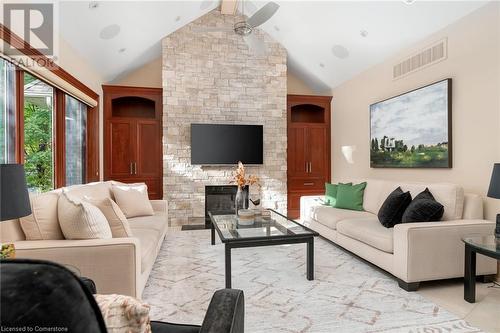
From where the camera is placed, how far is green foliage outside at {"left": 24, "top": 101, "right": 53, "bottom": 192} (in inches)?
116

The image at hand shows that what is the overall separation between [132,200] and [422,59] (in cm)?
407

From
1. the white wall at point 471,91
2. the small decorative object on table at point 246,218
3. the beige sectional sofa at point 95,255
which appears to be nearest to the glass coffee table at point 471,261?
the white wall at point 471,91

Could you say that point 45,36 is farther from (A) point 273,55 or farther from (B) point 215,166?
(A) point 273,55

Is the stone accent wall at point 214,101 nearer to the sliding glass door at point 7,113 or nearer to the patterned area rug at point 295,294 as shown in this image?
the patterned area rug at point 295,294

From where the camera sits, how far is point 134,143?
5492 mm

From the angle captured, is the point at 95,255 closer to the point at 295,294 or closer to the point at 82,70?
→ the point at 295,294

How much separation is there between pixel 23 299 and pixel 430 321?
239cm

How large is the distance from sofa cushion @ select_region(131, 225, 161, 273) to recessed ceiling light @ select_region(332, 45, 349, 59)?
13.3 ft

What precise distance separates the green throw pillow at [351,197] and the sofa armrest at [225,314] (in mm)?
3291

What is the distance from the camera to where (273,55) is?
577 cm

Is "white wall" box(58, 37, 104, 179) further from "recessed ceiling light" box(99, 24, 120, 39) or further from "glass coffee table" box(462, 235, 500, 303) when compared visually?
"glass coffee table" box(462, 235, 500, 303)

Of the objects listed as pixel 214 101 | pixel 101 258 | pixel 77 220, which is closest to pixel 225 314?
pixel 101 258

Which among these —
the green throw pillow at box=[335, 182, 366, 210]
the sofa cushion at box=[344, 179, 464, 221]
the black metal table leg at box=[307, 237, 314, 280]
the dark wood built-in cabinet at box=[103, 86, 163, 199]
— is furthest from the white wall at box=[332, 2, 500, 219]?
the dark wood built-in cabinet at box=[103, 86, 163, 199]

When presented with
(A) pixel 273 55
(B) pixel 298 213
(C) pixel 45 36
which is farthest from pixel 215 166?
(C) pixel 45 36
